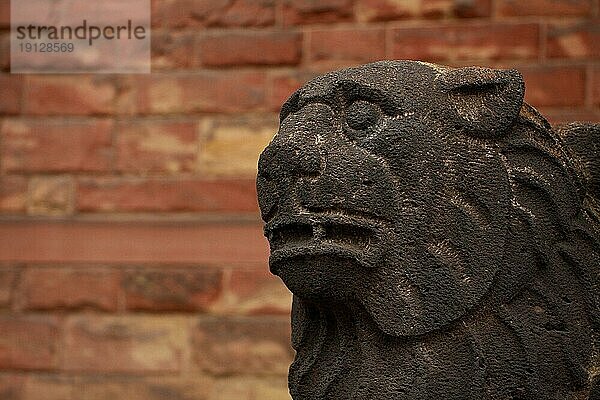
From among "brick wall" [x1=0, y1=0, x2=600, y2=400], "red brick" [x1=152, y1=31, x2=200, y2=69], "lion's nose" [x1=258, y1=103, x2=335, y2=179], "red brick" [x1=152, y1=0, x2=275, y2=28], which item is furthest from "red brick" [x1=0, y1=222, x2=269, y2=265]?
"lion's nose" [x1=258, y1=103, x2=335, y2=179]

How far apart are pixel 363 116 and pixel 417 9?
1.49m

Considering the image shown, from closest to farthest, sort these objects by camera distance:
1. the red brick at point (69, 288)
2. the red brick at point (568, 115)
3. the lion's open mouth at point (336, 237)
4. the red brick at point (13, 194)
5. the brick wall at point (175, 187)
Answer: the lion's open mouth at point (336, 237)
the red brick at point (568, 115)
the brick wall at point (175, 187)
the red brick at point (69, 288)
the red brick at point (13, 194)

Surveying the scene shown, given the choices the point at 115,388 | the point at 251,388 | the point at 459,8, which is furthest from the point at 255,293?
the point at 459,8

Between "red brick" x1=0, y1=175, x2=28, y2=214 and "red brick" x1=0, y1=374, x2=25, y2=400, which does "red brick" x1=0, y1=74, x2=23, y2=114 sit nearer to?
"red brick" x1=0, y1=175, x2=28, y2=214

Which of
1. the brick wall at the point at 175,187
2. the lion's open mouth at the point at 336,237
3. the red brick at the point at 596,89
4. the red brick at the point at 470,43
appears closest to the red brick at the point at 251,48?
the brick wall at the point at 175,187

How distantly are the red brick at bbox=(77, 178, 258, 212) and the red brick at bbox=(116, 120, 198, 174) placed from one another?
4 centimetres

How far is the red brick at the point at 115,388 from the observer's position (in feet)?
10.6

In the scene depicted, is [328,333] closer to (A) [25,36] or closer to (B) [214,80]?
(B) [214,80]

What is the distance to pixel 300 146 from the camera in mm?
1740

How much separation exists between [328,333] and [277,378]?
1.36 m

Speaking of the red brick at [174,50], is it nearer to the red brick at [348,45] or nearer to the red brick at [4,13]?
the red brick at [348,45]

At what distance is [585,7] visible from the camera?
3080 mm

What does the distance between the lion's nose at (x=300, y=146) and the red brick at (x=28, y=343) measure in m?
1.72

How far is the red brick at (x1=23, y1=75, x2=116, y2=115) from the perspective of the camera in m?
3.37
